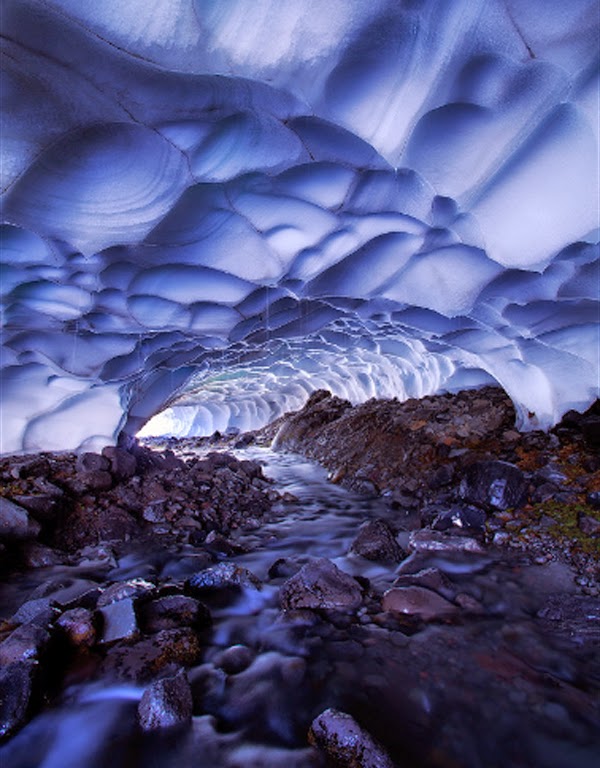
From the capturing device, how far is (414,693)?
2.14 meters

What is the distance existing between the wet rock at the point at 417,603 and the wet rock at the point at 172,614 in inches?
46.2

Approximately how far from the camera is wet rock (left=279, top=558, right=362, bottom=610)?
295 cm

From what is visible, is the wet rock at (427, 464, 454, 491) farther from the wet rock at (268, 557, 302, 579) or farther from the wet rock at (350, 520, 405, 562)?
the wet rock at (268, 557, 302, 579)

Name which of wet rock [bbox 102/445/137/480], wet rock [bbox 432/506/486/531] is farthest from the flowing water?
wet rock [bbox 102/445/137/480]

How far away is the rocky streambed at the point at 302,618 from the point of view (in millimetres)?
1924

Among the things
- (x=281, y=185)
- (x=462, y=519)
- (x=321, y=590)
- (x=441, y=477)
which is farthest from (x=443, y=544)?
(x=281, y=185)

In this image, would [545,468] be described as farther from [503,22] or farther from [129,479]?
[129,479]

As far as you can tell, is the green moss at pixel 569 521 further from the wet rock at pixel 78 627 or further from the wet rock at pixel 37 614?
the wet rock at pixel 37 614

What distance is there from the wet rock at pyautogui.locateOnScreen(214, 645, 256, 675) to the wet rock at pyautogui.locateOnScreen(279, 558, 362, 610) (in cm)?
46

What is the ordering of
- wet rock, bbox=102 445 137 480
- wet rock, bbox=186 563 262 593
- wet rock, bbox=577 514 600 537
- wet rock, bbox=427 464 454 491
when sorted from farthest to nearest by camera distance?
wet rock, bbox=427 464 454 491
wet rock, bbox=102 445 137 480
wet rock, bbox=577 514 600 537
wet rock, bbox=186 563 262 593

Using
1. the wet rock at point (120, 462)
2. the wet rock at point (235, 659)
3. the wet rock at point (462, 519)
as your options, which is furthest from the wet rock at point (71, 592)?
the wet rock at point (462, 519)

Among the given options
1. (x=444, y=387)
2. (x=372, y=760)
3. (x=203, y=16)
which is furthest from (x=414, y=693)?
(x=444, y=387)

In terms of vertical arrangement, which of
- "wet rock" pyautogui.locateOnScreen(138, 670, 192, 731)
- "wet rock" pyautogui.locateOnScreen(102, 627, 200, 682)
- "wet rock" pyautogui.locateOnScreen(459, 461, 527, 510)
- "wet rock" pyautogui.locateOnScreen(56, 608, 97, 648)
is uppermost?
"wet rock" pyautogui.locateOnScreen(459, 461, 527, 510)

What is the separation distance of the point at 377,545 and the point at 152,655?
2.06 meters
